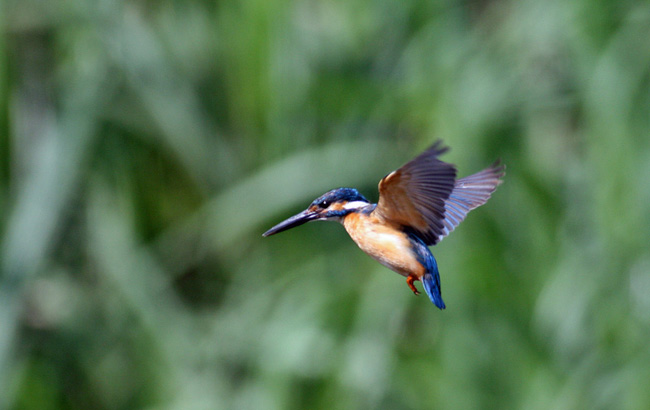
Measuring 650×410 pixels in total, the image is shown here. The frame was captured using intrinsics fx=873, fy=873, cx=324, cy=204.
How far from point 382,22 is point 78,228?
1012mm

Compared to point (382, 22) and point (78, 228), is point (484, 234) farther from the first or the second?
point (78, 228)

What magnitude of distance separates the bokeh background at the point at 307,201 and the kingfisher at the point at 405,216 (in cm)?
123

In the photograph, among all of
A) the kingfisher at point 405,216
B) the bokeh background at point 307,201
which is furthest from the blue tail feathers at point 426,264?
the bokeh background at point 307,201

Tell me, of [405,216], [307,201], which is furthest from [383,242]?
[307,201]

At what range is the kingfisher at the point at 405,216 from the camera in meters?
0.47

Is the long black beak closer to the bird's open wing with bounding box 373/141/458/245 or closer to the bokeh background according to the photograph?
the bird's open wing with bounding box 373/141/458/245

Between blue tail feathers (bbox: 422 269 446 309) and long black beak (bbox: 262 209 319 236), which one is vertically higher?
long black beak (bbox: 262 209 319 236)

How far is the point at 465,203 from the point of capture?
1.89 ft

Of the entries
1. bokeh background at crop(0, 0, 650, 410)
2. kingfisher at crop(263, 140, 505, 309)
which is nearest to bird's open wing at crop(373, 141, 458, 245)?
kingfisher at crop(263, 140, 505, 309)

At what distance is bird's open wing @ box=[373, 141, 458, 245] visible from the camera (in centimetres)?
46

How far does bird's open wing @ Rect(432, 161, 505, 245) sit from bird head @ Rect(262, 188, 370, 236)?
6 cm

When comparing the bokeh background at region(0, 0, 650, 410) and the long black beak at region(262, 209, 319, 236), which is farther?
the bokeh background at region(0, 0, 650, 410)

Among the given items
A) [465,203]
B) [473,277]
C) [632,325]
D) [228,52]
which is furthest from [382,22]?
[465,203]

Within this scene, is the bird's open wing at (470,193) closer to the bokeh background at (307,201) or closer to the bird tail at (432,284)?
the bird tail at (432,284)
